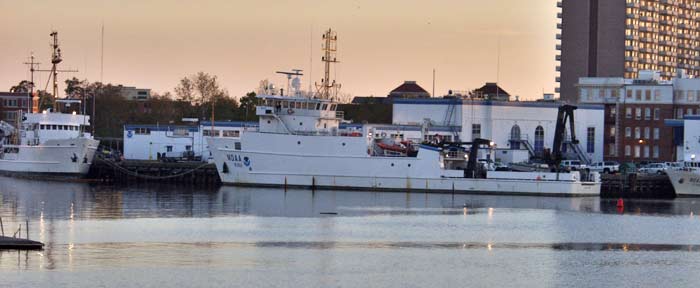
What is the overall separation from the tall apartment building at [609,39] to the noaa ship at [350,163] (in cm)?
6581

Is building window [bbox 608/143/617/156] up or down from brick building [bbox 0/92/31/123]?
down

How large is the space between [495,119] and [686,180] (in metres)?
20.9

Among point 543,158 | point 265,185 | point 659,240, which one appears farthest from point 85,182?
point 659,240

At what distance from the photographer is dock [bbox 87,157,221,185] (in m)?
98.4

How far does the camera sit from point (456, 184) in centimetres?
8812

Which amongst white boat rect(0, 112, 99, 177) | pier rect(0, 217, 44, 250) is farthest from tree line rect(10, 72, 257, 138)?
pier rect(0, 217, 44, 250)

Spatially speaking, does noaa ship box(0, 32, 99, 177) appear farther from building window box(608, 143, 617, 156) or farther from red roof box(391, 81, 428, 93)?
red roof box(391, 81, 428, 93)

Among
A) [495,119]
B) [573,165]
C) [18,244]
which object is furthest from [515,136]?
[18,244]

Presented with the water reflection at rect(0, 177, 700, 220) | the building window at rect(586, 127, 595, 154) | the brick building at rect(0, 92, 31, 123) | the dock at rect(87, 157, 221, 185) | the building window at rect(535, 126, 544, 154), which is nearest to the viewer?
the water reflection at rect(0, 177, 700, 220)

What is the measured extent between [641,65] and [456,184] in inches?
3513

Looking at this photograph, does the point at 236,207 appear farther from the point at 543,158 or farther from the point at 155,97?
the point at 155,97

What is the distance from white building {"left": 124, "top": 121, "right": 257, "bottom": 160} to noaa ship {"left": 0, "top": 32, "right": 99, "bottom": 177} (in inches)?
174

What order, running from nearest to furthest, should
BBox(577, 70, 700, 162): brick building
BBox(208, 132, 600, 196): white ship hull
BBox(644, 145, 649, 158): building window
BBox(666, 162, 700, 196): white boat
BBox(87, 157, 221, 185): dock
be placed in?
BBox(208, 132, 600, 196): white ship hull → BBox(666, 162, 700, 196): white boat → BBox(87, 157, 221, 185): dock → BBox(577, 70, 700, 162): brick building → BBox(644, 145, 649, 158): building window

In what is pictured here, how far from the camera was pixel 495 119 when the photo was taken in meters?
110
